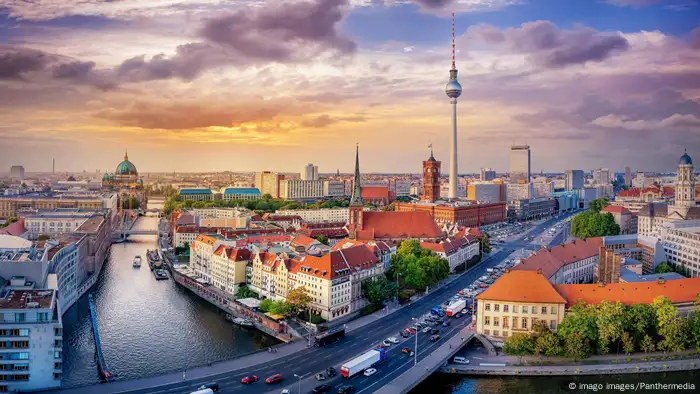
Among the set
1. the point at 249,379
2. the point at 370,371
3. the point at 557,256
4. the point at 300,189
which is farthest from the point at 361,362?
the point at 300,189

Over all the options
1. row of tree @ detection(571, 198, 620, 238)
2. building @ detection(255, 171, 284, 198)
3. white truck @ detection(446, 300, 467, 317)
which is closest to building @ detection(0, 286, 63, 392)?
white truck @ detection(446, 300, 467, 317)

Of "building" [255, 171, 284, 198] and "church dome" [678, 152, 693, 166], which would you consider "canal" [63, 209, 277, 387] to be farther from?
"building" [255, 171, 284, 198]

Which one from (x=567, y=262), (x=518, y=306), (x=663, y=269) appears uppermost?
(x=567, y=262)

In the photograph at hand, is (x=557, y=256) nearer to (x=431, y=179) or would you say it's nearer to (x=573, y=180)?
(x=431, y=179)

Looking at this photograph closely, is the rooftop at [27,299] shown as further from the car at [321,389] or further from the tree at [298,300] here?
the tree at [298,300]

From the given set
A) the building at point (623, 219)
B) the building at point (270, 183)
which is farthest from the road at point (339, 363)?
the building at point (270, 183)

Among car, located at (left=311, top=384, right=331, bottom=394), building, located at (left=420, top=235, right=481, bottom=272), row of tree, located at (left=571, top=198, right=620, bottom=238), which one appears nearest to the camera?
car, located at (left=311, top=384, right=331, bottom=394)
